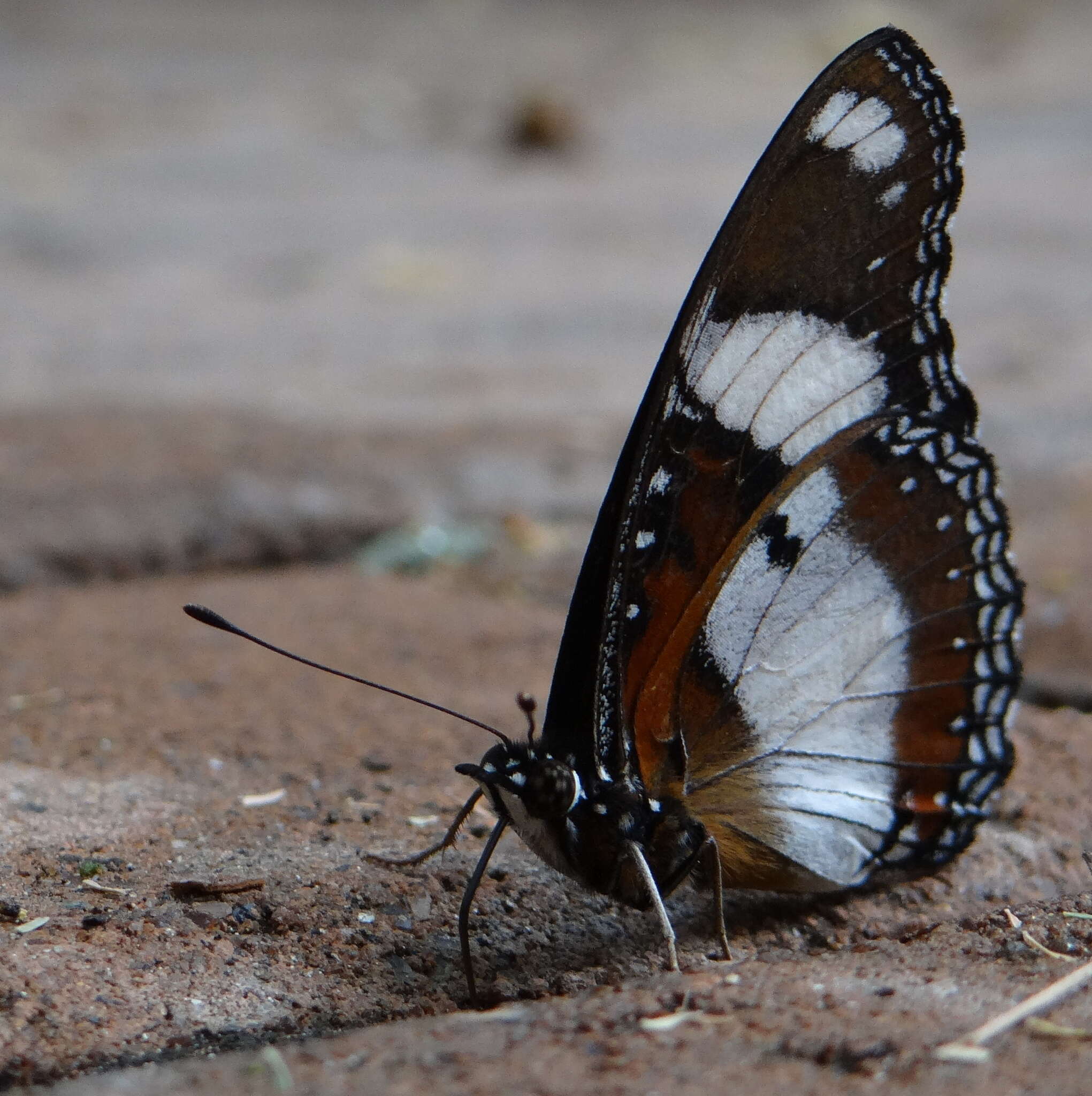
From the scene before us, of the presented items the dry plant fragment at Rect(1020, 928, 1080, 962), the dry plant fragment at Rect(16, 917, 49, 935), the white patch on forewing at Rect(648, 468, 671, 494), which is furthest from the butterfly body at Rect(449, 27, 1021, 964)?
the dry plant fragment at Rect(16, 917, 49, 935)

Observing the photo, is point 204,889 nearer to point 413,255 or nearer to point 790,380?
point 790,380

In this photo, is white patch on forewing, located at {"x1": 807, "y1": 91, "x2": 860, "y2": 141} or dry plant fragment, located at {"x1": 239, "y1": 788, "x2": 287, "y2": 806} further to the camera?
dry plant fragment, located at {"x1": 239, "y1": 788, "x2": 287, "y2": 806}

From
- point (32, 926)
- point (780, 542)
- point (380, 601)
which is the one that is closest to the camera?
point (32, 926)

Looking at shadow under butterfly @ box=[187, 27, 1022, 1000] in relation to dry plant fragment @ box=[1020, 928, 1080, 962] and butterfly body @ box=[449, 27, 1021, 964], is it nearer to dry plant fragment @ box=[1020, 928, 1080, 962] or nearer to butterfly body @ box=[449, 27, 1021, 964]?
butterfly body @ box=[449, 27, 1021, 964]

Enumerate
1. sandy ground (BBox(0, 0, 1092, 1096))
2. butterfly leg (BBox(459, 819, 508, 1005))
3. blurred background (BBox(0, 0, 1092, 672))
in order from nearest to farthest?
1. sandy ground (BBox(0, 0, 1092, 1096))
2. butterfly leg (BBox(459, 819, 508, 1005))
3. blurred background (BBox(0, 0, 1092, 672))

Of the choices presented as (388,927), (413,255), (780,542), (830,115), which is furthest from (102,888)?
(413,255)
